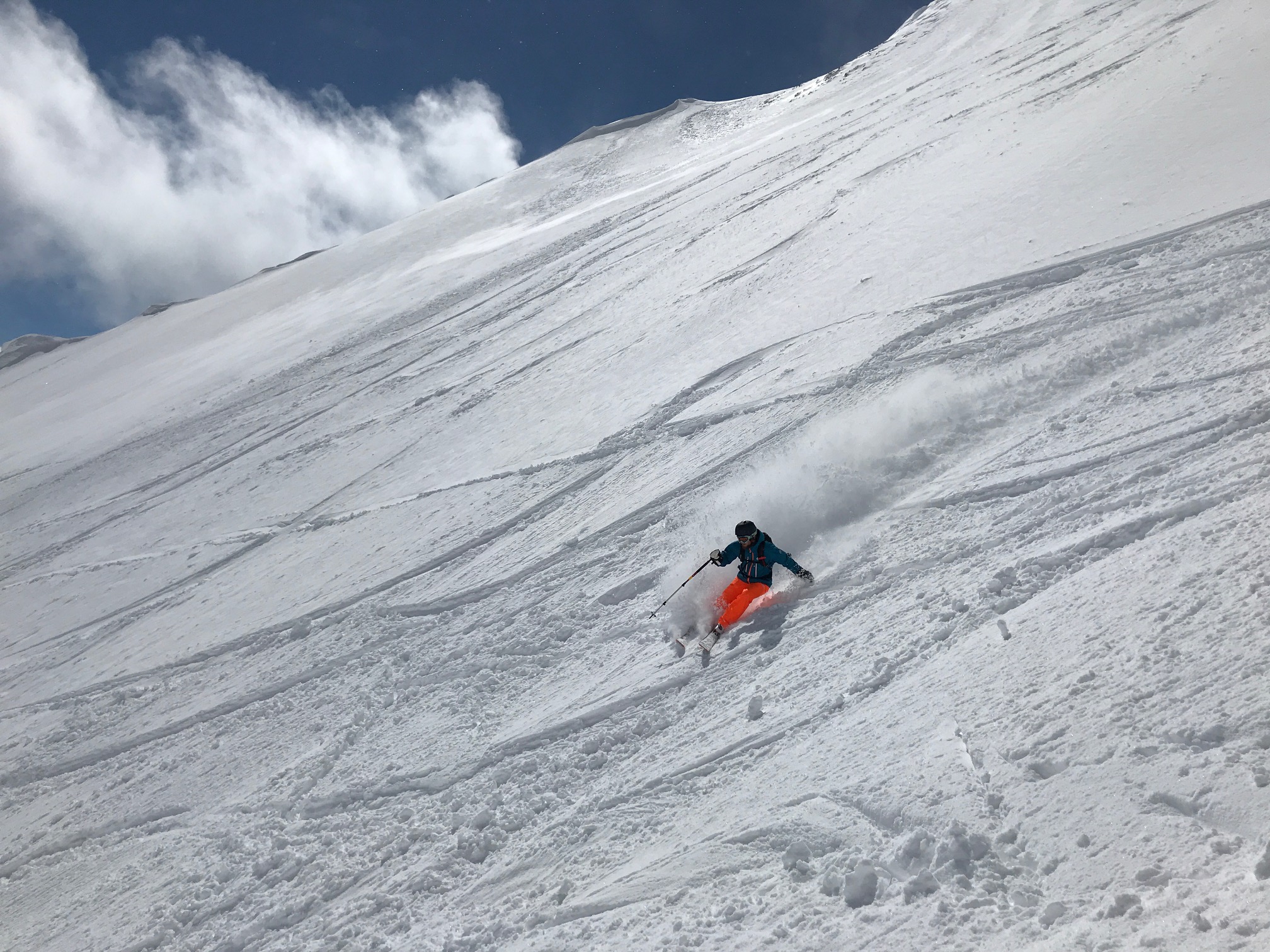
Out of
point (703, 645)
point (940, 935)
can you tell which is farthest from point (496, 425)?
point (940, 935)

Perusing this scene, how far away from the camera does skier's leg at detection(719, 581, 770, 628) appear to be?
5750 millimetres

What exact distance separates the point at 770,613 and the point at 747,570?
41cm

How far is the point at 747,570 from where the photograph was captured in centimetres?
595

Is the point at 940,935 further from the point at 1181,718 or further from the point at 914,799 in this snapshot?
the point at 1181,718

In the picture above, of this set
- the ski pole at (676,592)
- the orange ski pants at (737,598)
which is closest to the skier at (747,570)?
the orange ski pants at (737,598)

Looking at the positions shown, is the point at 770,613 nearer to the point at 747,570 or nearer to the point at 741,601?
the point at 741,601

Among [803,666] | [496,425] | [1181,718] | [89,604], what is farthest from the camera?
[496,425]

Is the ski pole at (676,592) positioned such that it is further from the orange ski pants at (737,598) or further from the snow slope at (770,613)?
the orange ski pants at (737,598)

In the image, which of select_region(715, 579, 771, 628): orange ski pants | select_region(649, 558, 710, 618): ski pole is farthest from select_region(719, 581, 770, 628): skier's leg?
select_region(649, 558, 710, 618): ski pole

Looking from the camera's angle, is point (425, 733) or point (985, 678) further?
point (425, 733)

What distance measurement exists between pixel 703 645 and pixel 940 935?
256 centimetres

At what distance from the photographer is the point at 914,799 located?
153 inches

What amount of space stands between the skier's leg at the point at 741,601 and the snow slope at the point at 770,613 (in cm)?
18

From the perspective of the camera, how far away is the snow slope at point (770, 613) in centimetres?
375
